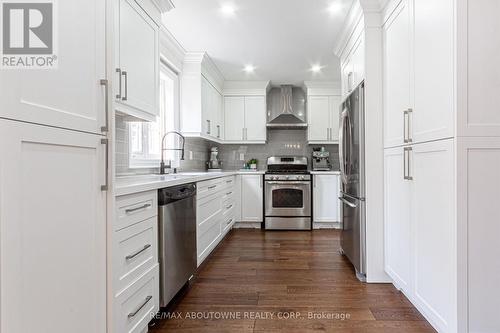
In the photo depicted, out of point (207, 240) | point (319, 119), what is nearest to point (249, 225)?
point (207, 240)

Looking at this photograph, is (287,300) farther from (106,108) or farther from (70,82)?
(70,82)

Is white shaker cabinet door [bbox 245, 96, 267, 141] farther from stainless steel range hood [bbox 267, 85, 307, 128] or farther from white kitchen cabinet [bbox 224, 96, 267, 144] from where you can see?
stainless steel range hood [bbox 267, 85, 307, 128]

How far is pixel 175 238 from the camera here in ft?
6.58

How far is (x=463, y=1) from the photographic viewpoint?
4.60ft

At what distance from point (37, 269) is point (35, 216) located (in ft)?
0.55

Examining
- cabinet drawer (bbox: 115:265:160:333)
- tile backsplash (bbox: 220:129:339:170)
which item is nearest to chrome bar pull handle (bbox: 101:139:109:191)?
cabinet drawer (bbox: 115:265:160:333)

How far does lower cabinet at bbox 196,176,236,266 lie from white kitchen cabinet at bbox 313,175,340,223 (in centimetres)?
128

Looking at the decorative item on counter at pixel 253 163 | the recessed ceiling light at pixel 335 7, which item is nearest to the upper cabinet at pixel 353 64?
the recessed ceiling light at pixel 335 7

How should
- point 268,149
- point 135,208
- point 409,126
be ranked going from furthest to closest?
point 268,149
point 409,126
point 135,208

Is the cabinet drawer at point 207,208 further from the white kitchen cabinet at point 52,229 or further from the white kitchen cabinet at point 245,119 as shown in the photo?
the white kitchen cabinet at point 245,119

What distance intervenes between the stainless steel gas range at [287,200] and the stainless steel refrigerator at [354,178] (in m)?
1.36

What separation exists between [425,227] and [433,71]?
88 centimetres

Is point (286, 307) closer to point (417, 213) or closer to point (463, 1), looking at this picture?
point (417, 213)

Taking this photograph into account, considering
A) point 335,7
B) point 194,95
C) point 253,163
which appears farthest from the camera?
point 253,163
